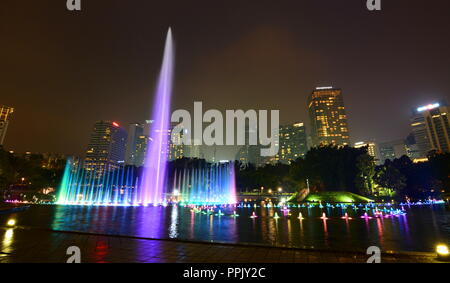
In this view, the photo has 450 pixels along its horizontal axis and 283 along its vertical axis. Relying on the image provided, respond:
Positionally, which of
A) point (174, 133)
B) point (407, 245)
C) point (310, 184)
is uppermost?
point (174, 133)

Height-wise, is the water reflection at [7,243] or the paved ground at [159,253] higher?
the water reflection at [7,243]

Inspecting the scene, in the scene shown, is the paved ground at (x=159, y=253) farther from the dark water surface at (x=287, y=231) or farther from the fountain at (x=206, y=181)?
the fountain at (x=206, y=181)

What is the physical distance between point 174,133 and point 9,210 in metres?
138

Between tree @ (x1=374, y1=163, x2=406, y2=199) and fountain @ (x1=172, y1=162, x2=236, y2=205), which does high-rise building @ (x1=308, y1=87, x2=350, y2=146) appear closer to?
fountain @ (x1=172, y1=162, x2=236, y2=205)

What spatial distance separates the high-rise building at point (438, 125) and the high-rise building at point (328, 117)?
7197 cm

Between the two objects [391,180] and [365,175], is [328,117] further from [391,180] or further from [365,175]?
[365,175]

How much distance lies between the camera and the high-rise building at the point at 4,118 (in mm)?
178238

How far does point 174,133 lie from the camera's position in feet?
534

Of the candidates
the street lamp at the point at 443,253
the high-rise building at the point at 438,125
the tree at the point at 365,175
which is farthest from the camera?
the high-rise building at the point at 438,125

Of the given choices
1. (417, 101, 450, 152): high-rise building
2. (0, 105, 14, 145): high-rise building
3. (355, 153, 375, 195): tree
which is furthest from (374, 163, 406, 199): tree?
(0, 105, 14, 145): high-rise building

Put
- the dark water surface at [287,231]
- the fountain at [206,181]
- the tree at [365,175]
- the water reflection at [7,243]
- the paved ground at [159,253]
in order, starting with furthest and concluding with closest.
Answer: the fountain at [206,181] < the tree at [365,175] < the dark water surface at [287,231] < the water reflection at [7,243] < the paved ground at [159,253]

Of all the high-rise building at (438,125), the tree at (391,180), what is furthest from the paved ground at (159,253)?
the high-rise building at (438,125)
